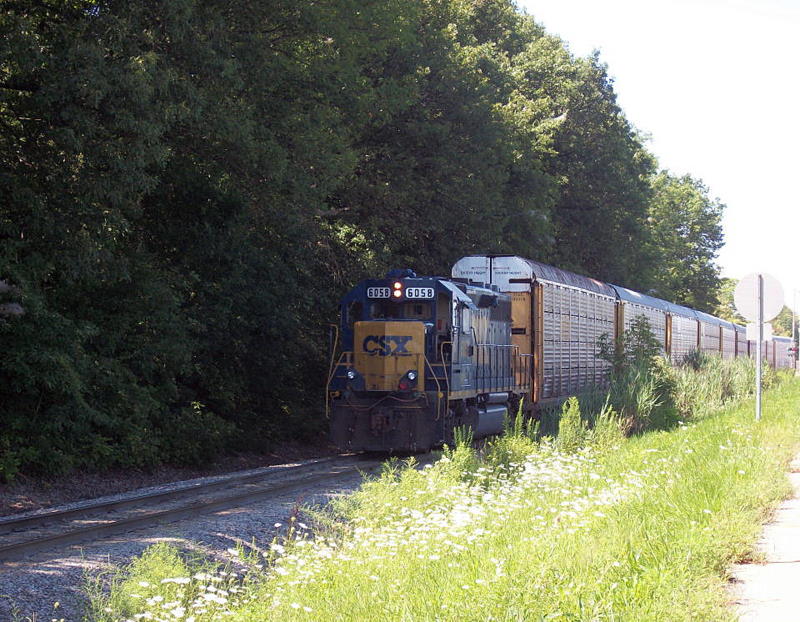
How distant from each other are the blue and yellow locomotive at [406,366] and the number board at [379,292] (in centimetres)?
2

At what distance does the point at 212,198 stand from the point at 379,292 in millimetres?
3916

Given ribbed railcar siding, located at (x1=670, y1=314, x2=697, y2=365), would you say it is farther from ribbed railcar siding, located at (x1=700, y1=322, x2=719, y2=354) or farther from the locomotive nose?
the locomotive nose

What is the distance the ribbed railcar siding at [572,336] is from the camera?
21.5 metres

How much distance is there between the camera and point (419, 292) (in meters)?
17.2

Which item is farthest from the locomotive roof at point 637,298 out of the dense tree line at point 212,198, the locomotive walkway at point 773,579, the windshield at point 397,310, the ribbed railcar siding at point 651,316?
the locomotive walkway at point 773,579

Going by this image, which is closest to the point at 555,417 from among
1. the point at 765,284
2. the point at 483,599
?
the point at 765,284

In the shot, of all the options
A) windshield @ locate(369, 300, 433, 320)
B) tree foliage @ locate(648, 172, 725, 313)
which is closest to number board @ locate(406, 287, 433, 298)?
windshield @ locate(369, 300, 433, 320)

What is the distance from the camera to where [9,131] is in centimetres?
1452

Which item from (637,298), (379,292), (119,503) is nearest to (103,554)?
(119,503)

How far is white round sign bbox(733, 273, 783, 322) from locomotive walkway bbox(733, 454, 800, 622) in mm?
6773

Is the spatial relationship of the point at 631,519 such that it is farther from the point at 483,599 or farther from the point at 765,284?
the point at 765,284

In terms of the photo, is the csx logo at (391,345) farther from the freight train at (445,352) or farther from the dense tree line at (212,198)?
the dense tree line at (212,198)

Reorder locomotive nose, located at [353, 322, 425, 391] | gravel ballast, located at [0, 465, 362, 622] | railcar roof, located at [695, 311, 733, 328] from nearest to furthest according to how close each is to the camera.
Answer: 1. gravel ballast, located at [0, 465, 362, 622]
2. locomotive nose, located at [353, 322, 425, 391]
3. railcar roof, located at [695, 311, 733, 328]

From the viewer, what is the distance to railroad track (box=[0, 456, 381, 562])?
9.69 meters
